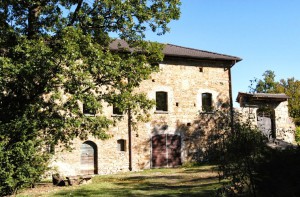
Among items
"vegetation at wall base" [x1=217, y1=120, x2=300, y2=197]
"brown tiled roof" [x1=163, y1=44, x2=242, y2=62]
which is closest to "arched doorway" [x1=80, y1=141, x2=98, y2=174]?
"brown tiled roof" [x1=163, y1=44, x2=242, y2=62]

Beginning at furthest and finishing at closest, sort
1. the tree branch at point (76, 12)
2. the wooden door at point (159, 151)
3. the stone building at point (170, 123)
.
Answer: the wooden door at point (159, 151)
the stone building at point (170, 123)
the tree branch at point (76, 12)

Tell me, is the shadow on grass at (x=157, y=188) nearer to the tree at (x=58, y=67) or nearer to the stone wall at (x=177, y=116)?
the tree at (x=58, y=67)

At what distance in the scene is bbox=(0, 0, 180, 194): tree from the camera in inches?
421

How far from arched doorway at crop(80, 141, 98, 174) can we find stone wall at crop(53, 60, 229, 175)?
0.79ft

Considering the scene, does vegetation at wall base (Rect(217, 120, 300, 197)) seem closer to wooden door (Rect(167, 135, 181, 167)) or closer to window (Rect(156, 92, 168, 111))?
wooden door (Rect(167, 135, 181, 167))

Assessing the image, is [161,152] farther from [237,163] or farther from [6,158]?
[237,163]

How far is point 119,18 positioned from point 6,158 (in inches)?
267

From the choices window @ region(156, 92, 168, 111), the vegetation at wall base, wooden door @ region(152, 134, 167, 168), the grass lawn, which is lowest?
the grass lawn

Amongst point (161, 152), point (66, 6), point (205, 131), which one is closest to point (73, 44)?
point (66, 6)

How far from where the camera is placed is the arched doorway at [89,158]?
17.8 metres

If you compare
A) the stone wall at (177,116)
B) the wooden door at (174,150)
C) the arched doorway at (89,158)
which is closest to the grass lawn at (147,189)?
the arched doorway at (89,158)

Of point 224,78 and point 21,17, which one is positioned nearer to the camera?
→ point 21,17

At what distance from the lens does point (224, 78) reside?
72.1 feet

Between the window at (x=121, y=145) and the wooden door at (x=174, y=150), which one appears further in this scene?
the wooden door at (x=174, y=150)
